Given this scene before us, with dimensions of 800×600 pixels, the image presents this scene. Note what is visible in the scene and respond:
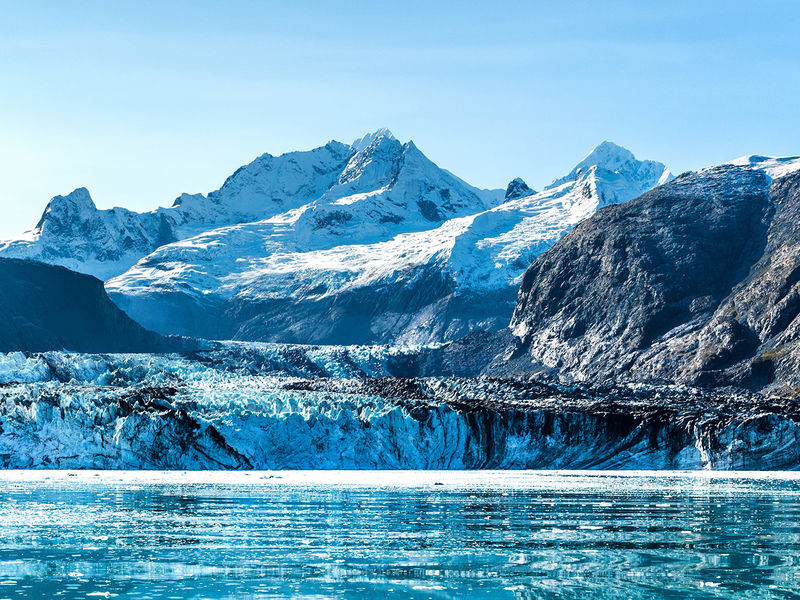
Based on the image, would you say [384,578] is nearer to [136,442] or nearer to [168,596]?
[168,596]

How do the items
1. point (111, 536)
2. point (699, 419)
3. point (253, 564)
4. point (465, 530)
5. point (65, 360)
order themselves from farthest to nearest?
point (65, 360)
point (699, 419)
point (465, 530)
point (111, 536)
point (253, 564)

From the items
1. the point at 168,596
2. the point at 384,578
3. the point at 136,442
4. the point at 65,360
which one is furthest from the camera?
the point at 65,360

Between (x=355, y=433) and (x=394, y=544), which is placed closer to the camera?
(x=394, y=544)

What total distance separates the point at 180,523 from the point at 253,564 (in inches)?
493

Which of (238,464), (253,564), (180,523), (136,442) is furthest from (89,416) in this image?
(253,564)

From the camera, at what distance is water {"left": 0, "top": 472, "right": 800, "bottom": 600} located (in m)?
28.1

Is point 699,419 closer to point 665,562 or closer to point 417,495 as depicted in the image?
point 417,495

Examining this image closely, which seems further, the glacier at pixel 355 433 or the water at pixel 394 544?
the glacier at pixel 355 433

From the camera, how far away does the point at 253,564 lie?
3181 centimetres

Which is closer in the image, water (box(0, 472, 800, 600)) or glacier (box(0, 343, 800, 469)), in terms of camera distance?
water (box(0, 472, 800, 600))

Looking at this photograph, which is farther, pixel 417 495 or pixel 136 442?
pixel 136 442

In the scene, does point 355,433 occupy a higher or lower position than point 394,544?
lower

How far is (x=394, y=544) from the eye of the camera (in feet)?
120

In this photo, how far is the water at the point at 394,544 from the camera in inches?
1107
